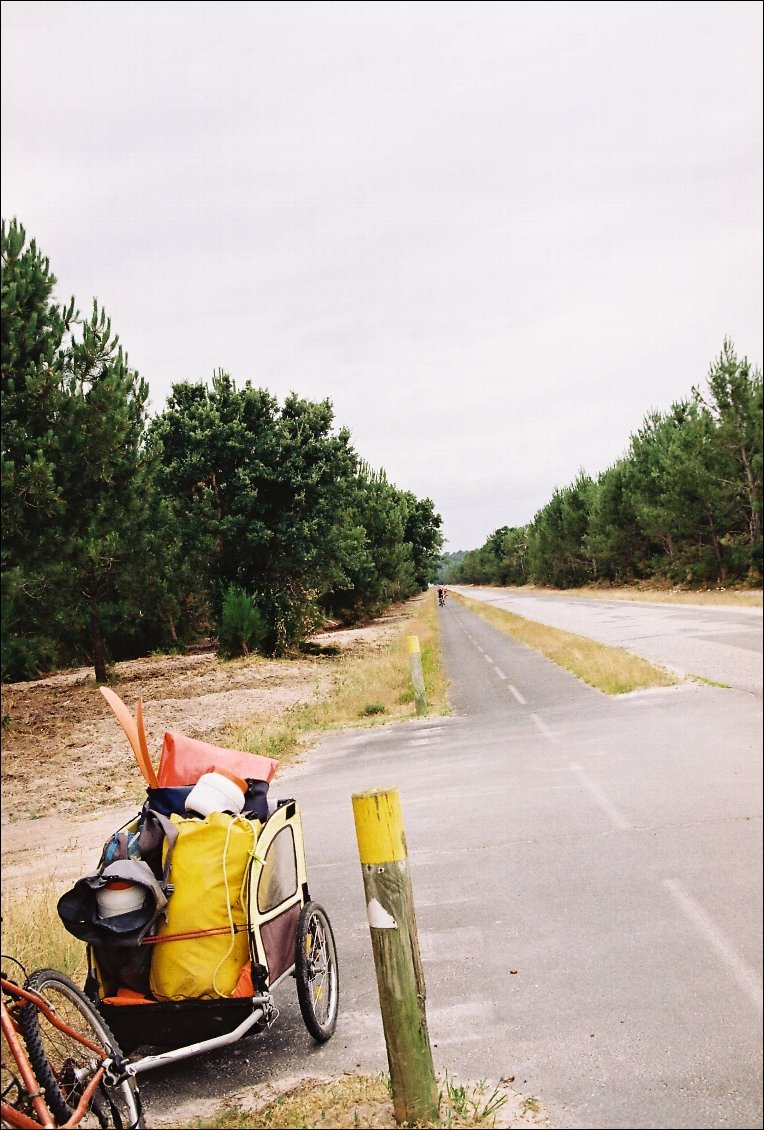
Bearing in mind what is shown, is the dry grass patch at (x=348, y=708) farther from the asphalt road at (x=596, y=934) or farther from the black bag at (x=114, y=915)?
the black bag at (x=114, y=915)

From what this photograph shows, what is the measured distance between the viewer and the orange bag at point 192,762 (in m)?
4.06

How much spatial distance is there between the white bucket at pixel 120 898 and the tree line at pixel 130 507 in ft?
18.4

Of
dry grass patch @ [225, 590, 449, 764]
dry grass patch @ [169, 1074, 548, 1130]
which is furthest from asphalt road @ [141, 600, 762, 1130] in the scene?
dry grass patch @ [225, 590, 449, 764]

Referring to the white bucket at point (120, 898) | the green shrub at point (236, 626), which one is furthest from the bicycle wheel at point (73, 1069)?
the green shrub at point (236, 626)

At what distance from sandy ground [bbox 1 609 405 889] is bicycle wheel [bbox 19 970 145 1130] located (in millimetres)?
3411

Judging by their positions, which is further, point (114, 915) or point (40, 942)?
point (40, 942)

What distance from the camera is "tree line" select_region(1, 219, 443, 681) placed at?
10445 mm

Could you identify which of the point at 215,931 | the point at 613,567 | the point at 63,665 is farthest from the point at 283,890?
the point at 63,665

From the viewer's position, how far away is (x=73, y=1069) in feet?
11.0

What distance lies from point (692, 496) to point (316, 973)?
274 cm

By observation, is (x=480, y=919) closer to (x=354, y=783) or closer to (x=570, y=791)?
(x=570, y=791)

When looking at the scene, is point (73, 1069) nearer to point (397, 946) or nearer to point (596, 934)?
point (397, 946)

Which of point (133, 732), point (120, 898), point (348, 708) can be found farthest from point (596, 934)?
point (348, 708)

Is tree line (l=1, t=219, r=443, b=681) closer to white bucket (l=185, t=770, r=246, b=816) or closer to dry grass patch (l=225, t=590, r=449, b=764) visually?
dry grass patch (l=225, t=590, r=449, b=764)
